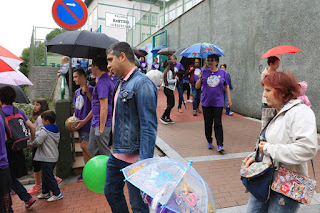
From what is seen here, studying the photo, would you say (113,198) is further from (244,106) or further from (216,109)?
(244,106)

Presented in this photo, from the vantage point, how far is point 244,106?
9.12m

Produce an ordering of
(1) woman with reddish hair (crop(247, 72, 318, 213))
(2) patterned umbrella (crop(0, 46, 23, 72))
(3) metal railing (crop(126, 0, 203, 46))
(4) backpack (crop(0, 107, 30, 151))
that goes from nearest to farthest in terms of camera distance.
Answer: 1. (1) woman with reddish hair (crop(247, 72, 318, 213))
2. (2) patterned umbrella (crop(0, 46, 23, 72))
3. (4) backpack (crop(0, 107, 30, 151))
4. (3) metal railing (crop(126, 0, 203, 46))

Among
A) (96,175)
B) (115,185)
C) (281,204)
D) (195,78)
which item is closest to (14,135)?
(96,175)

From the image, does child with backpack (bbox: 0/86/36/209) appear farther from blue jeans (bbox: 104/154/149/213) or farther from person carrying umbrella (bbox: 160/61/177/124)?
person carrying umbrella (bbox: 160/61/177/124)

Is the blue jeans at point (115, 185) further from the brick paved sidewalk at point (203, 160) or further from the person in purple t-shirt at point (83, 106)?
the person in purple t-shirt at point (83, 106)

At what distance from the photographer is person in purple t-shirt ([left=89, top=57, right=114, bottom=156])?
3506 millimetres

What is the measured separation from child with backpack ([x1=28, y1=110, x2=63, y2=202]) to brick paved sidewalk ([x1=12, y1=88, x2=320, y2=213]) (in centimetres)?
15

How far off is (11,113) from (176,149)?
338cm

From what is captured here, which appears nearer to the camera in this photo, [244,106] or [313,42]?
[313,42]

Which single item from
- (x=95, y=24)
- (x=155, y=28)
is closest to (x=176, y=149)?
(x=155, y=28)

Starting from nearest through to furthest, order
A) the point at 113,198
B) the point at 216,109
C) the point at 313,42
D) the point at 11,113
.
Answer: the point at 113,198, the point at 11,113, the point at 216,109, the point at 313,42

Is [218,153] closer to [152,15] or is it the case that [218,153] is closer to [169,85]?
[169,85]

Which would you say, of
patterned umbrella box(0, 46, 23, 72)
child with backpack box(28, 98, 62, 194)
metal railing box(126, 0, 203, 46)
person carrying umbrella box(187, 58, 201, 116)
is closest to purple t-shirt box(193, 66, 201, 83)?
person carrying umbrella box(187, 58, 201, 116)

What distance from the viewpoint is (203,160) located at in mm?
4809
